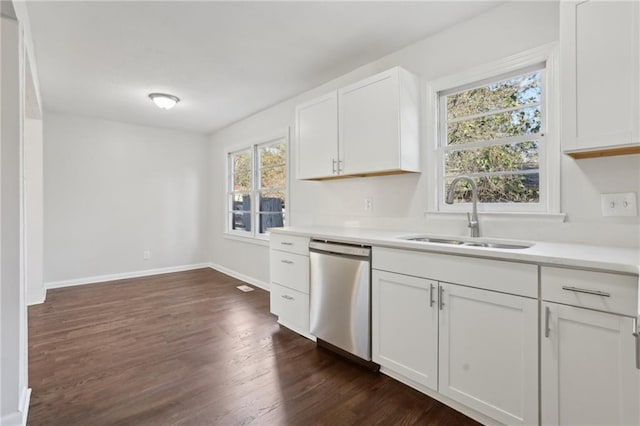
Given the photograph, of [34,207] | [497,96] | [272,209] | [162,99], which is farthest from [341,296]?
[34,207]

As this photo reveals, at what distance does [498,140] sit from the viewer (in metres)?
2.15

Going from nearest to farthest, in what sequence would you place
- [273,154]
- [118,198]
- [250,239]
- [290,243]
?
1. [290,243]
2. [273,154]
3. [250,239]
4. [118,198]

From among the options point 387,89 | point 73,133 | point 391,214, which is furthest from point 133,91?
point 391,214

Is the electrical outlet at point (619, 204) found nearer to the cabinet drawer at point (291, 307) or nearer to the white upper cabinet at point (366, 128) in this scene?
the white upper cabinet at point (366, 128)

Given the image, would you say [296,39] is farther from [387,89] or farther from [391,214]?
[391,214]

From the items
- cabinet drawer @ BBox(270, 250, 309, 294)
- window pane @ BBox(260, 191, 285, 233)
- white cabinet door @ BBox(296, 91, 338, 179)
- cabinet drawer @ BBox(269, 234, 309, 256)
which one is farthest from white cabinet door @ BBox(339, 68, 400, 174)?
window pane @ BBox(260, 191, 285, 233)

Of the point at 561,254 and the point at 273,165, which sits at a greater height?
the point at 273,165

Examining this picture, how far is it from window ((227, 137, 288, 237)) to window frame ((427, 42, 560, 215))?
2077mm

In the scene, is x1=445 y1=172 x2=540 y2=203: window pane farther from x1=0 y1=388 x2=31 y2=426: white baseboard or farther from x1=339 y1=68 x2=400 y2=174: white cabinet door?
x1=0 y1=388 x2=31 y2=426: white baseboard

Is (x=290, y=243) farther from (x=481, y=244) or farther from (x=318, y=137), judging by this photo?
(x=481, y=244)

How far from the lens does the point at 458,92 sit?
236 centimetres

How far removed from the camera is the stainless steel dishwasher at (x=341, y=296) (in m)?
2.15

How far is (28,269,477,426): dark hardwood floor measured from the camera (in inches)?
68.2

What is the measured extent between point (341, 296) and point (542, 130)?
1.69m
